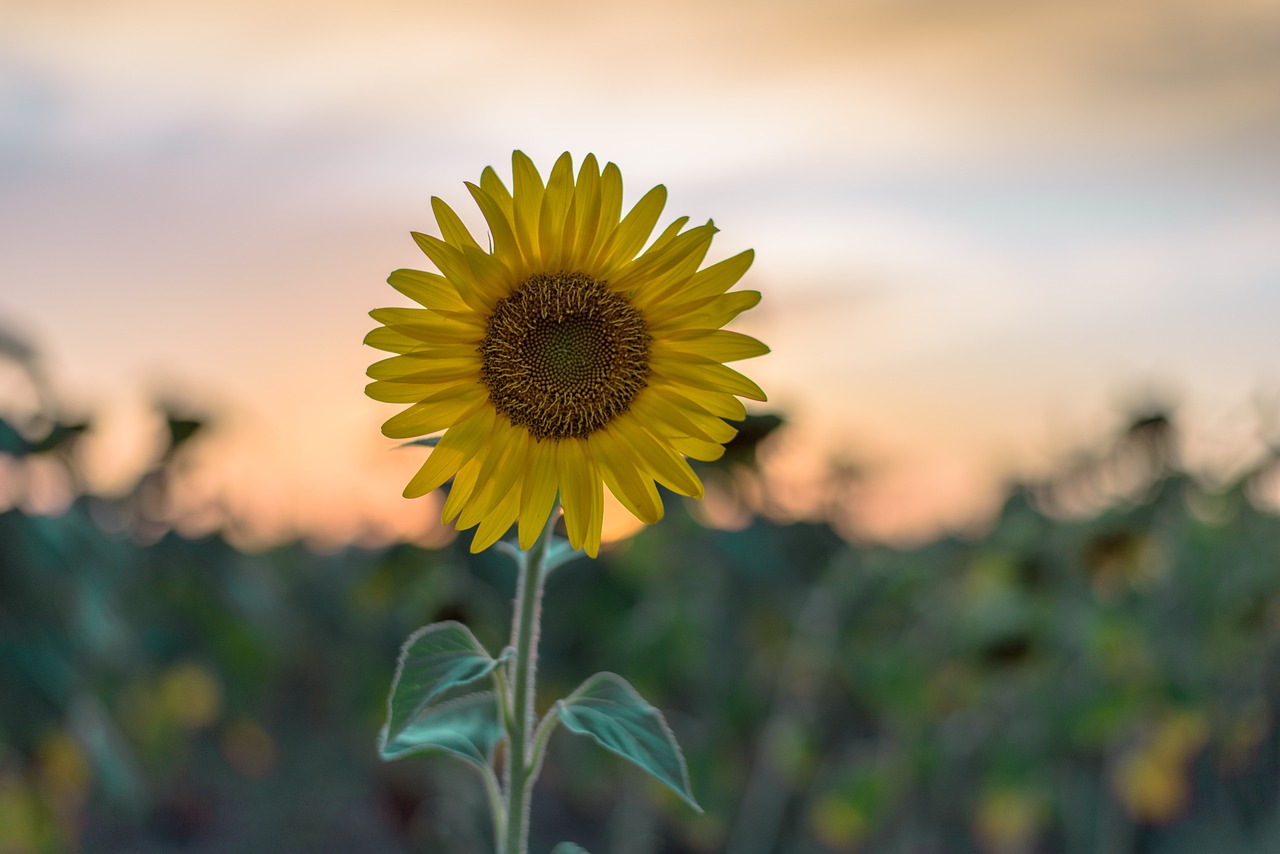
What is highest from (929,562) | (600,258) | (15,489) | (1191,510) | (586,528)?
(1191,510)

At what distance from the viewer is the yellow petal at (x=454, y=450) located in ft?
2.15

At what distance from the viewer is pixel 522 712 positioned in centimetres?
64

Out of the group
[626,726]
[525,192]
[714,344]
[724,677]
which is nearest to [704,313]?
[714,344]

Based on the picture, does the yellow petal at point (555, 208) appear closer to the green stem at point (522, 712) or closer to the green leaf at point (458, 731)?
the green stem at point (522, 712)

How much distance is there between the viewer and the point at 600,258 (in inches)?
27.2

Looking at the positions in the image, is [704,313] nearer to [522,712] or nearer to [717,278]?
[717,278]

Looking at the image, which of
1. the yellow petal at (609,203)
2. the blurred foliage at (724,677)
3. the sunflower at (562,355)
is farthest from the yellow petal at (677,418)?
the blurred foliage at (724,677)

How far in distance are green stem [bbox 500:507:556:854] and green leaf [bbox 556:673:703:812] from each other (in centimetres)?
2

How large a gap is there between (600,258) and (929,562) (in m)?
2.45

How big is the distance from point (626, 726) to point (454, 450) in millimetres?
190

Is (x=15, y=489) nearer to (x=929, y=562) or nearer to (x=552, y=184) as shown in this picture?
(x=552, y=184)

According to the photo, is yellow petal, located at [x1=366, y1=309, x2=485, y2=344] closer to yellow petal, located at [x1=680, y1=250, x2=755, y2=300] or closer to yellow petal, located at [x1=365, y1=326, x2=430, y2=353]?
yellow petal, located at [x1=365, y1=326, x2=430, y2=353]

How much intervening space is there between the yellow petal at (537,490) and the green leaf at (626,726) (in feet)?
0.31

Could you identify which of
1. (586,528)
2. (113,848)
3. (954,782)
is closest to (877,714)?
(954,782)
